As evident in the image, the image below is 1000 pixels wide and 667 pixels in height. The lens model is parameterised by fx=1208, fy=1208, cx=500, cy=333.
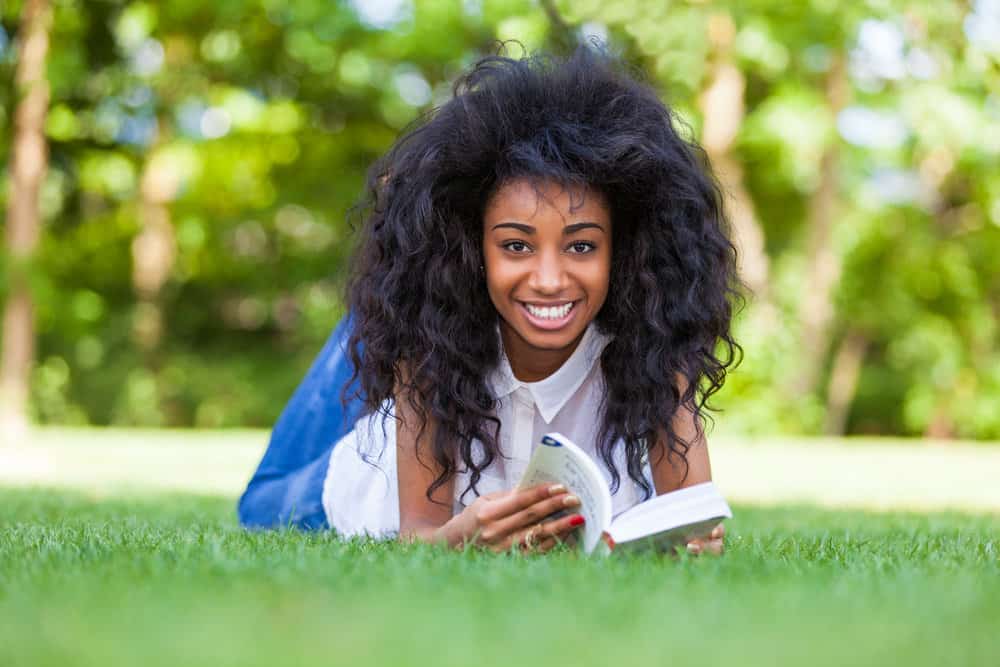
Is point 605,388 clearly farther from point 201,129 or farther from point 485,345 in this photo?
point 201,129

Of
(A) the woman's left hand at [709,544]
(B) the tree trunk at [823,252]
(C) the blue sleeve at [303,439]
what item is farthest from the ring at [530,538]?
(B) the tree trunk at [823,252]

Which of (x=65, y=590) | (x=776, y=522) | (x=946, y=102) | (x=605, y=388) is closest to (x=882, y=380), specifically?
(x=946, y=102)

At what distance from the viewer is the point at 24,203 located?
1362 centimetres

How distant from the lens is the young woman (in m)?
3.67

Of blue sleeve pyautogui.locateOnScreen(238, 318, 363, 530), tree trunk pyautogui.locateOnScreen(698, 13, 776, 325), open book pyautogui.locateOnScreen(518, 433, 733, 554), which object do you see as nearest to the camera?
open book pyautogui.locateOnScreen(518, 433, 733, 554)

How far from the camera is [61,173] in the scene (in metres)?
19.2

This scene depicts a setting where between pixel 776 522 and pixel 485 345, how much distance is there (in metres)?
2.16

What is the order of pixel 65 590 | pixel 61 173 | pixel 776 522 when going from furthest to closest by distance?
1. pixel 61 173
2. pixel 776 522
3. pixel 65 590

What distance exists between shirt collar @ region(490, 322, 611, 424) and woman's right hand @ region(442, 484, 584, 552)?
73 centimetres

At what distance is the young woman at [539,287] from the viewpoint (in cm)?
367

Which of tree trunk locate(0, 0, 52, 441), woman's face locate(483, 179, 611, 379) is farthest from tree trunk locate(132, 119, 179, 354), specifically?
woman's face locate(483, 179, 611, 379)

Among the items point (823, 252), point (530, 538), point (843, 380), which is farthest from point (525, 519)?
point (843, 380)

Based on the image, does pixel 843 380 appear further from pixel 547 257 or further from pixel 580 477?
pixel 580 477

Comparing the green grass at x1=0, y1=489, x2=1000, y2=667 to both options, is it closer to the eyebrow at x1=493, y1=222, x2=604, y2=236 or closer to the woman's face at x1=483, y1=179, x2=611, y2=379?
the woman's face at x1=483, y1=179, x2=611, y2=379
